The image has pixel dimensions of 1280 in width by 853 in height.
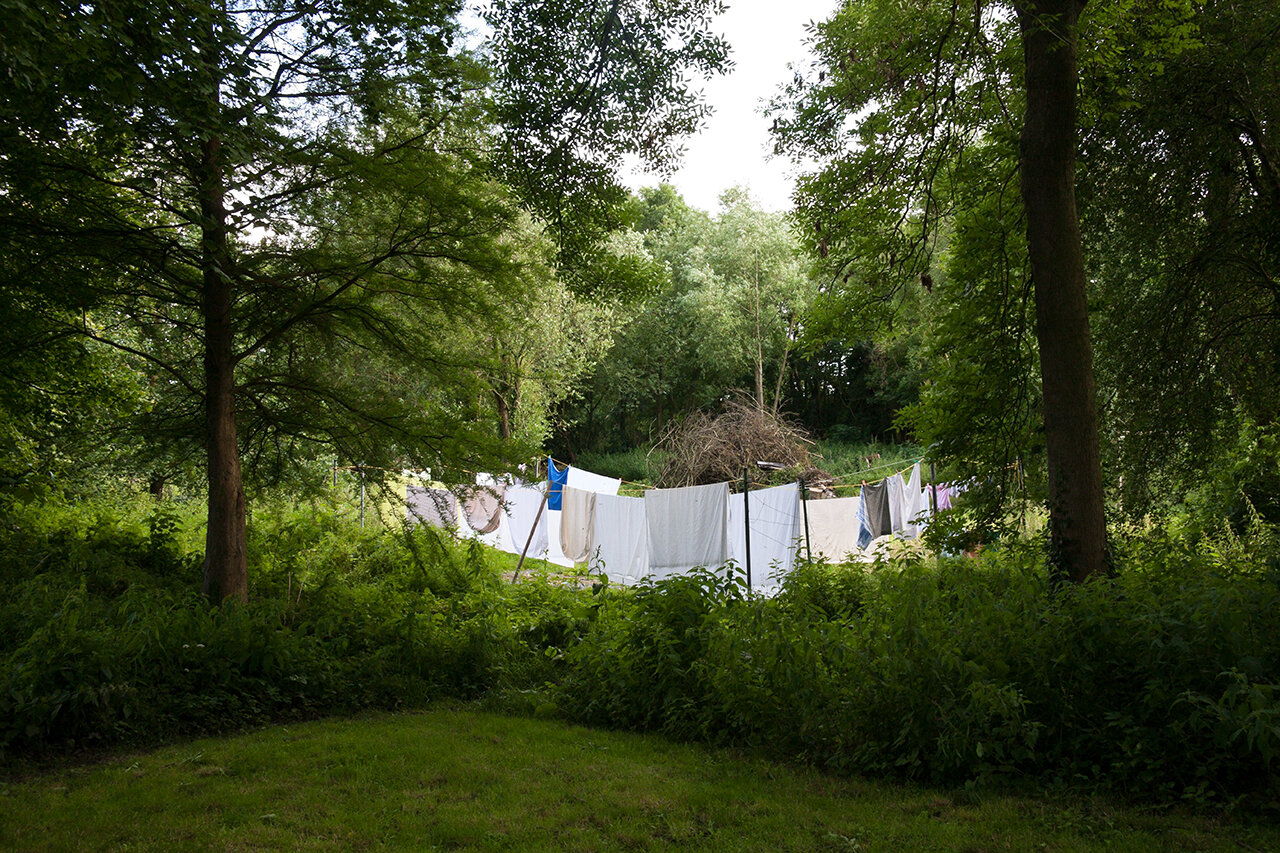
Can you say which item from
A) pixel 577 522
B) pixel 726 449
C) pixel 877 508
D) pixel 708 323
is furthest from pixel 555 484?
pixel 708 323

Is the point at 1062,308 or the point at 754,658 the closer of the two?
the point at 754,658

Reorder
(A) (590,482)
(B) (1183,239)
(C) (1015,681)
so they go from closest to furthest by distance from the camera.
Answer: (C) (1015,681) → (B) (1183,239) → (A) (590,482)

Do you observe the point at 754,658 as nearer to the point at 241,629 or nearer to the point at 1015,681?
the point at 1015,681

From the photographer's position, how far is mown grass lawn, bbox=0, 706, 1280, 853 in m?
3.40

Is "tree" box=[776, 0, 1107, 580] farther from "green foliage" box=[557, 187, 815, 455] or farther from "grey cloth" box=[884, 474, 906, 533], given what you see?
"green foliage" box=[557, 187, 815, 455]

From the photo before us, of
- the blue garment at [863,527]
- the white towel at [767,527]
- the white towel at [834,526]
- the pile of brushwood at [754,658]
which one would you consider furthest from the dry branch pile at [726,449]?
the pile of brushwood at [754,658]

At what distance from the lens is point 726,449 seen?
1950 cm

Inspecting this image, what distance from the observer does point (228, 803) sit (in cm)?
402

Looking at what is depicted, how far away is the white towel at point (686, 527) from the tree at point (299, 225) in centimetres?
525

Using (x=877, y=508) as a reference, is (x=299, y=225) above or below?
above

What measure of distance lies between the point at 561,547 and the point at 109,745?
10.00 meters

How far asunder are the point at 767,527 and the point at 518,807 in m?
8.59

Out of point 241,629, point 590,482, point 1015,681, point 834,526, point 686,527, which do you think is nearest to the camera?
point 1015,681

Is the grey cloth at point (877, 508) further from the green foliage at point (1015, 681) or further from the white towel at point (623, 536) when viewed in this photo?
→ the green foliage at point (1015, 681)
